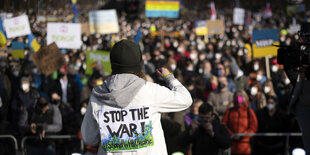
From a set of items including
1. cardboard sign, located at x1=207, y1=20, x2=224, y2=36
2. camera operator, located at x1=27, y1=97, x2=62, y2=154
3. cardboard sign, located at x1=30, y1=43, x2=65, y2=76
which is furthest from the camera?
cardboard sign, located at x1=207, y1=20, x2=224, y2=36

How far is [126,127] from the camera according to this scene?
2.96 meters

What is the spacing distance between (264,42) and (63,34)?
15.3ft

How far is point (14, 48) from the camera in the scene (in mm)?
10617

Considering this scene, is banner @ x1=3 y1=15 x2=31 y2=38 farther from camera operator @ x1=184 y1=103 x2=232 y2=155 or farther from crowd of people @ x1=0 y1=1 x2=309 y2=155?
camera operator @ x1=184 y1=103 x2=232 y2=155

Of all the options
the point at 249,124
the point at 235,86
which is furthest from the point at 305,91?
the point at 235,86

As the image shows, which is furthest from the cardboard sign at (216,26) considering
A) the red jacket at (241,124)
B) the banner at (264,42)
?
the red jacket at (241,124)

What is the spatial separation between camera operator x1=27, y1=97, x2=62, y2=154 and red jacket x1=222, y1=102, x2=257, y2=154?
8.91 feet

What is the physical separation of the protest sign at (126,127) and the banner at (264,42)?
7482 mm

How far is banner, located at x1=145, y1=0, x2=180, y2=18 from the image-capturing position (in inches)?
645

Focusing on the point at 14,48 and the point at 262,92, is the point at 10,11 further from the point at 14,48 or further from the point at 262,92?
the point at 262,92

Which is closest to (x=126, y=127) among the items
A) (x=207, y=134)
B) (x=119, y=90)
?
(x=119, y=90)

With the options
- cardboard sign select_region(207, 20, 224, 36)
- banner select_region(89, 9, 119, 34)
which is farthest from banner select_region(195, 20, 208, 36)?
banner select_region(89, 9, 119, 34)

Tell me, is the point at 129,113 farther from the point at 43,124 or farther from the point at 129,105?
the point at 43,124

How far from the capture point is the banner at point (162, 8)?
16391 millimetres
